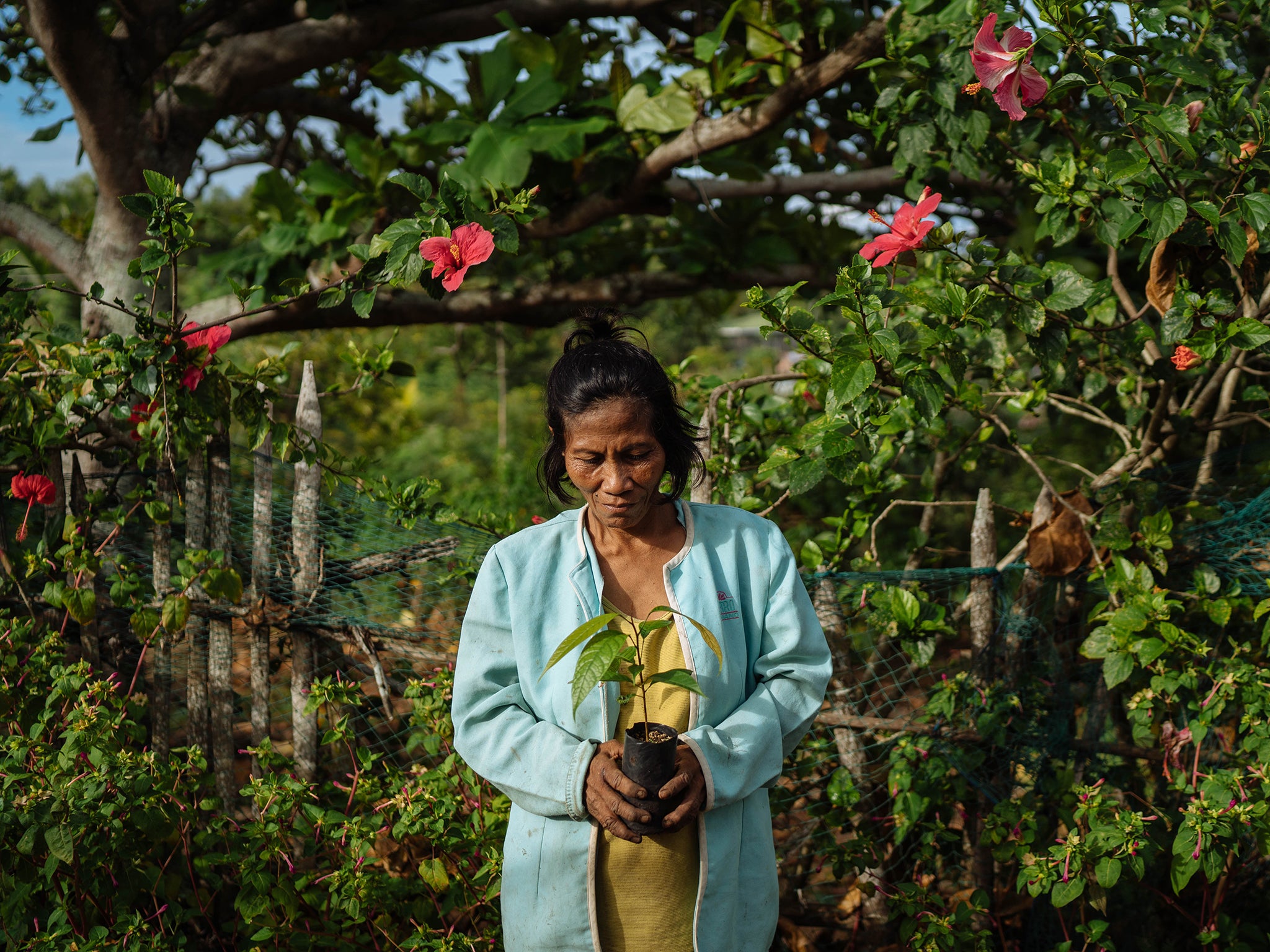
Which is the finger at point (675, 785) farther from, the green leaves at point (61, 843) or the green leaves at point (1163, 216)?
the green leaves at point (1163, 216)

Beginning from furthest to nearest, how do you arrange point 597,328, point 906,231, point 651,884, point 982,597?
1. point 982,597
2. point 906,231
3. point 597,328
4. point 651,884

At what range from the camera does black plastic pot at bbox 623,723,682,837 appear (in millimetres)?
1353

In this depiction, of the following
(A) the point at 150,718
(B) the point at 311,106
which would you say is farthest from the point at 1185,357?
(B) the point at 311,106

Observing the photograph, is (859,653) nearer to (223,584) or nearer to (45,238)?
(223,584)

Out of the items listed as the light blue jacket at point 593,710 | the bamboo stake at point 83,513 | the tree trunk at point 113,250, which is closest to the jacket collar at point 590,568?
the light blue jacket at point 593,710

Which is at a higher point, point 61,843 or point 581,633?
point 581,633

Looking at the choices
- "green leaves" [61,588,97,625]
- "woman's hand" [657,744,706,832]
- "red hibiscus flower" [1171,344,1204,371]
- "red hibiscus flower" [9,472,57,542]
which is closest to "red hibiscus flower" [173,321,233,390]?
"red hibiscus flower" [9,472,57,542]

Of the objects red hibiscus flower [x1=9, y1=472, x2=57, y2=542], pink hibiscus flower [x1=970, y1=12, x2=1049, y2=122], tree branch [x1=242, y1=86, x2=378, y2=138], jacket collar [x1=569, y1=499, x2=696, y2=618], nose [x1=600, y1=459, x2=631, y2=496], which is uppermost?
tree branch [x1=242, y1=86, x2=378, y2=138]

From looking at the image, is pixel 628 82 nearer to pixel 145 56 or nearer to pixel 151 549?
pixel 145 56

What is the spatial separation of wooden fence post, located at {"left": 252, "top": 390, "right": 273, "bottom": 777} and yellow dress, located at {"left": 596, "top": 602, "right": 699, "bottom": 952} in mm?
1305

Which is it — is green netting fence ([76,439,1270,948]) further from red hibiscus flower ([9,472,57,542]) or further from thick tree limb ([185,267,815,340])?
thick tree limb ([185,267,815,340])

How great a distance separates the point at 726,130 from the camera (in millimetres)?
3371

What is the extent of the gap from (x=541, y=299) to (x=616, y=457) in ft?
9.61

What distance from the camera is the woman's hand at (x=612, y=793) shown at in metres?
1.38
